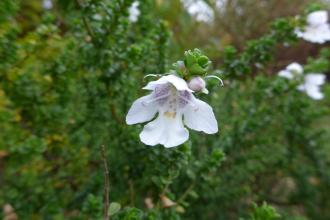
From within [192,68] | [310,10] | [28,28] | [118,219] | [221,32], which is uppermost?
[221,32]

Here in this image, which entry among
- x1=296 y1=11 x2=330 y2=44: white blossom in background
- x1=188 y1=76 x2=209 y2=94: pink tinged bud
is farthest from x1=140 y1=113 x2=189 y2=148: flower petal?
x1=296 y1=11 x2=330 y2=44: white blossom in background

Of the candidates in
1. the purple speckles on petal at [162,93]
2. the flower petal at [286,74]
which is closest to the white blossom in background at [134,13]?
the flower petal at [286,74]

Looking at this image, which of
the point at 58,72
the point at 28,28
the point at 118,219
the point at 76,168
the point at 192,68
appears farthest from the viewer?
the point at 28,28

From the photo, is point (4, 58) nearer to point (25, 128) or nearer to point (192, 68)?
point (25, 128)

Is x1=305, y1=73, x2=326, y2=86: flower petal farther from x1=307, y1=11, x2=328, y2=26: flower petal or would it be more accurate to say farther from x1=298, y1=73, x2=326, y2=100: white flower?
x1=307, y1=11, x2=328, y2=26: flower petal

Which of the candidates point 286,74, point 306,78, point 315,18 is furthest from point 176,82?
point 306,78

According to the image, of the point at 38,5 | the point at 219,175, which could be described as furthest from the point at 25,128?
the point at 38,5

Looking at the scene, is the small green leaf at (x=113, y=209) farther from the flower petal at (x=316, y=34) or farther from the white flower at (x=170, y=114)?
the flower petal at (x=316, y=34)
